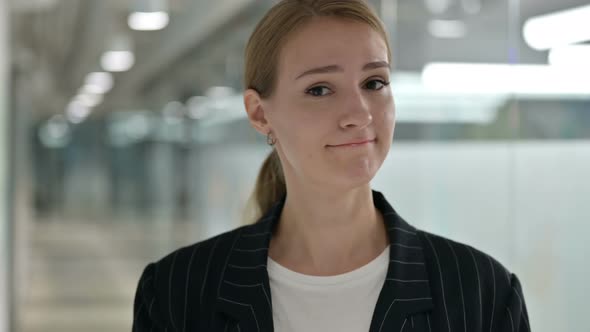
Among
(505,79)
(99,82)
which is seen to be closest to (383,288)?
(505,79)

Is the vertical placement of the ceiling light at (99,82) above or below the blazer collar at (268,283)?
above

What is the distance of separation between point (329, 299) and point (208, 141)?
280 inches

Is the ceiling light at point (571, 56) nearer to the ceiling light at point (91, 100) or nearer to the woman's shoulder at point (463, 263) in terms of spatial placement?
the woman's shoulder at point (463, 263)


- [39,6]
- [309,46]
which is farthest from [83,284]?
[309,46]

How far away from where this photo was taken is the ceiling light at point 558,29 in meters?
2.35

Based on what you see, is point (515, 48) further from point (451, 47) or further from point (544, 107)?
point (451, 47)

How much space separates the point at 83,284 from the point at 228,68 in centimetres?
368

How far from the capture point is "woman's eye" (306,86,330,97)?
175 cm

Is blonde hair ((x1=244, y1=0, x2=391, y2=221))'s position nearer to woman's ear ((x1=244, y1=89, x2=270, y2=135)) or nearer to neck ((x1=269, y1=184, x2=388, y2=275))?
woman's ear ((x1=244, y1=89, x2=270, y2=135))

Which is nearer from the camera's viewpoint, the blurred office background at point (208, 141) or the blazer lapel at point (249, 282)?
the blazer lapel at point (249, 282)

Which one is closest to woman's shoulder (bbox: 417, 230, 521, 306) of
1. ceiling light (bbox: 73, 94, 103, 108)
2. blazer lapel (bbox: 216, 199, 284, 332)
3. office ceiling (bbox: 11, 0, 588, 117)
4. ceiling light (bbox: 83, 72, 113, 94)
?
blazer lapel (bbox: 216, 199, 284, 332)

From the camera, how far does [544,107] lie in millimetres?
2709

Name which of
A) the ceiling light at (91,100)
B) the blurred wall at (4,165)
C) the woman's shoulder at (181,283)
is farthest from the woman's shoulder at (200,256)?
the ceiling light at (91,100)

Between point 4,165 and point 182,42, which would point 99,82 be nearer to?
point 182,42
